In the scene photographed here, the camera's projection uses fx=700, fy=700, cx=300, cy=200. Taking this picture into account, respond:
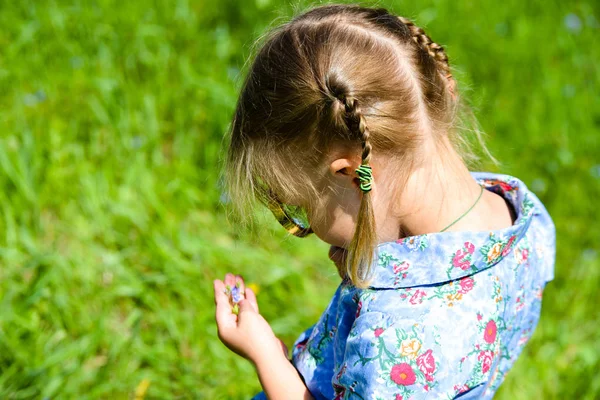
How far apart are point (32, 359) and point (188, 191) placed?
829 millimetres

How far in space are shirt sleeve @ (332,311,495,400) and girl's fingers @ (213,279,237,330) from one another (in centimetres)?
34

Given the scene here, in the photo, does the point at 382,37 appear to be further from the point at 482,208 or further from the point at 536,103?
the point at 536,103

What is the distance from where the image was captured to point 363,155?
117cm

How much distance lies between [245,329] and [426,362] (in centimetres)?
40

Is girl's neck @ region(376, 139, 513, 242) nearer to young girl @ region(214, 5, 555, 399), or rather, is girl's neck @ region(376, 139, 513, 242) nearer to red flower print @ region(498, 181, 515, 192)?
young girl @ region(214, 5, 555, 399)

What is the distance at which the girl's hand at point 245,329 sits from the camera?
4.50ft

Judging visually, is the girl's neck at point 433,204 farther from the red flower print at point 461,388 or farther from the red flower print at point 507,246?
the red flower print at point 461,388

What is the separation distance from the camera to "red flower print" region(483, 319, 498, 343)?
1.21m

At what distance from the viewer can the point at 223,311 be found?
1.44 meters

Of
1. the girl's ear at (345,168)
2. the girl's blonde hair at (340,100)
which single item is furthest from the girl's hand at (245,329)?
the girl's ear at (345,168)

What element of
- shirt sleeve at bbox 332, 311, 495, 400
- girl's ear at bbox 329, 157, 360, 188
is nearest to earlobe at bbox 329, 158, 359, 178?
girl's ear at bbox 329, 157, 360, 188

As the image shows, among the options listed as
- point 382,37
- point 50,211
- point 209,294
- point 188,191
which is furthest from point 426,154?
point 50,211

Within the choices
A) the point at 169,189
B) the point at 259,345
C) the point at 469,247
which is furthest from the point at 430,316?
the point at 169,189

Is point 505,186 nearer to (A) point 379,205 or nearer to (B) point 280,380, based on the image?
(A) point 379,205
